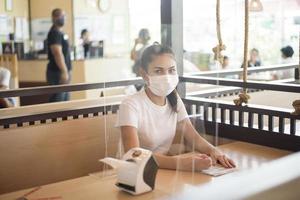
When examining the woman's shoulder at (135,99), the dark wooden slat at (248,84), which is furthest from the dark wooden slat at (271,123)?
the woman's shoulder at (135,99)

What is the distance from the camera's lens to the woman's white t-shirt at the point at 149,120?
164 centimetres

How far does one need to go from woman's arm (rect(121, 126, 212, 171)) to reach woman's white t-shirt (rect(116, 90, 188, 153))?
0.04m

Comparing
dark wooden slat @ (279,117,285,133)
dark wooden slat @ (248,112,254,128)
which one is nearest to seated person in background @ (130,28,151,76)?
dark wooden slat @ (248,112,254,128)

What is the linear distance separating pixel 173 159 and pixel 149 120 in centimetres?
23

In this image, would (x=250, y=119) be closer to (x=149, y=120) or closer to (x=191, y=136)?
(x=191, y=136)

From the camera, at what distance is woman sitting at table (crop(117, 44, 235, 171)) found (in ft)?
5.29

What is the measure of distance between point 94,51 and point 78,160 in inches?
155

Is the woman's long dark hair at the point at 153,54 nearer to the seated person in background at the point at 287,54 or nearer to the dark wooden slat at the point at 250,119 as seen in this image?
the dark wooden slat at the point at 250,119

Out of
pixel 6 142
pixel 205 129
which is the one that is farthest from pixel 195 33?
pixel 6 142

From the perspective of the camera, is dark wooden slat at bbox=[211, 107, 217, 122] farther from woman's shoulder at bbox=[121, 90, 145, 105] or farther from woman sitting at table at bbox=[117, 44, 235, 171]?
woman's shoulder at bbox=[121, 90, 145, 105]

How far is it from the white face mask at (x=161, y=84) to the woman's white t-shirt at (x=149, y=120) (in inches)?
1.8

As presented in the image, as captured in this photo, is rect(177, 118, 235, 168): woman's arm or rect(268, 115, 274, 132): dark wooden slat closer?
rect(177, 118, 235, 168): woman's arm

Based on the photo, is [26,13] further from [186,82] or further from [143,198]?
[143,198]

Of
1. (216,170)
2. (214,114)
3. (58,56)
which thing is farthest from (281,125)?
(58,56)
